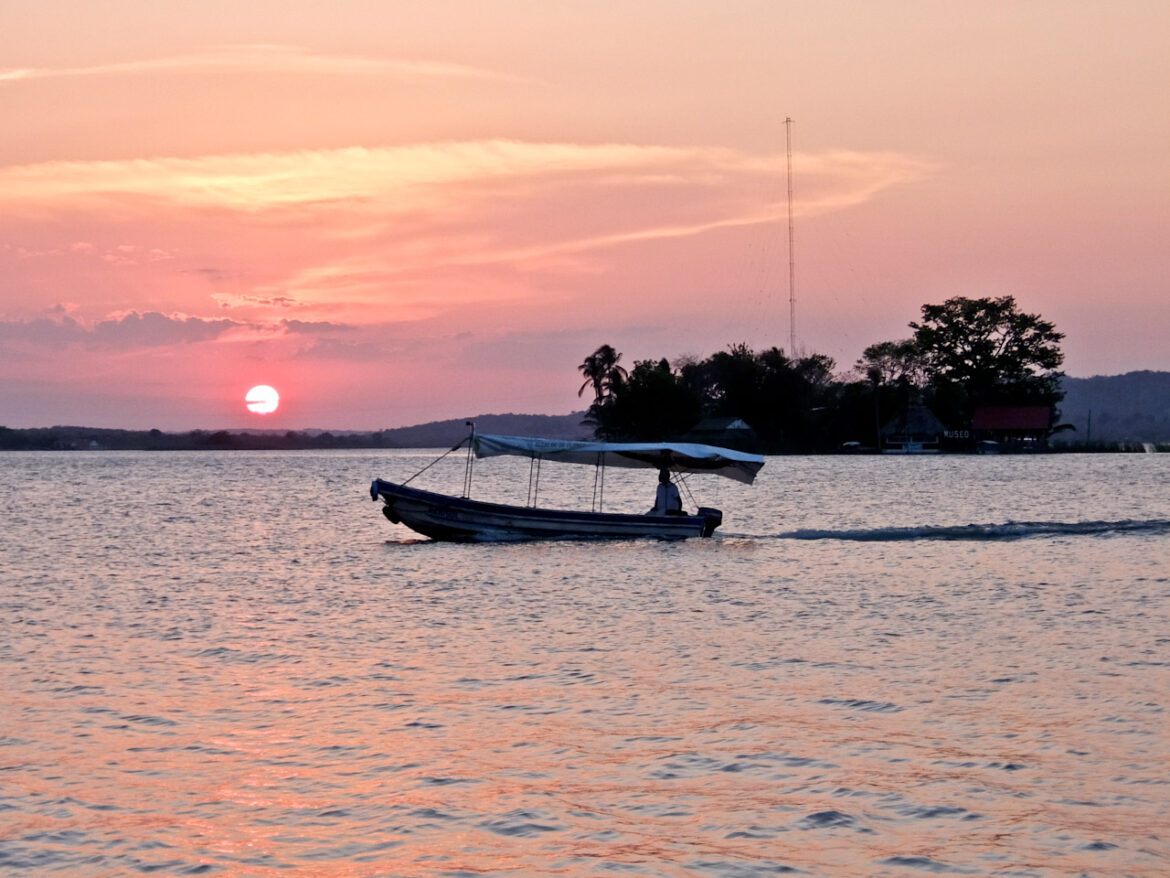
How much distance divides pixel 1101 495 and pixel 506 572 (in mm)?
48184

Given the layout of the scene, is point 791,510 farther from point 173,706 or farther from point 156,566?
point 173,706

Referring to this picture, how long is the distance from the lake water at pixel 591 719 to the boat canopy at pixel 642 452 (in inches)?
258

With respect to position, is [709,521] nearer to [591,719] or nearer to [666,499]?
[666,499]

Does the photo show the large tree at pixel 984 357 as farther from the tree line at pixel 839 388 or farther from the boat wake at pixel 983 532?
the boat wake at pixel 983 532

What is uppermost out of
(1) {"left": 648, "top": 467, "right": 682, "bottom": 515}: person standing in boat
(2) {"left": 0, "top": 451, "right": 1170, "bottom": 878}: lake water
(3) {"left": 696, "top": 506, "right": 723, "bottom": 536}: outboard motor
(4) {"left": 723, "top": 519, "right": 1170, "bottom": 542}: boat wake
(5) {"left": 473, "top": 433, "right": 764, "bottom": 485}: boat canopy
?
(5) {"left": 473, "top": 433, "right": 764, "bottom": 485}: boat canopy

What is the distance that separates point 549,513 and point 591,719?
2337cm

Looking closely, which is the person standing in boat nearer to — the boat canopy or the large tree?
the boat canopy

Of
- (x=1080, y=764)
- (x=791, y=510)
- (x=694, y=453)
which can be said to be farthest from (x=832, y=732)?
(x=791, y=510)

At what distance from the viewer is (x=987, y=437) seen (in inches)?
5876

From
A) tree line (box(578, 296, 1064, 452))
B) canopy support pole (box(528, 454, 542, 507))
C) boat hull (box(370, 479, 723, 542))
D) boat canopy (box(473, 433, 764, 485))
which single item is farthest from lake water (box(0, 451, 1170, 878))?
tree line (box(578, 296, 1064, 452))

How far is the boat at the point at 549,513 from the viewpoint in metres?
36.7

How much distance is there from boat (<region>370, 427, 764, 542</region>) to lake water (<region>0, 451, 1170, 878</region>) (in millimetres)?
5428

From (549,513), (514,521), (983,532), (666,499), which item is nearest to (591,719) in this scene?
(549,513)

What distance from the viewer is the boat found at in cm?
3669
